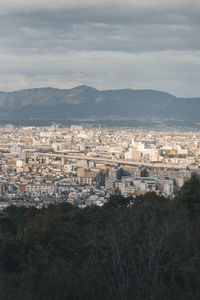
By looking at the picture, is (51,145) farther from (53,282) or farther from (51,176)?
(53,282)

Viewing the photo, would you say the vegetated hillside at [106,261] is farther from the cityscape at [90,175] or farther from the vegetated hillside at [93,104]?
the vegetated hillside at [93,104]

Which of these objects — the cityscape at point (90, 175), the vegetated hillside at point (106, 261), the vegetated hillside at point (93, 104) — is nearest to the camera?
the vegetated hillside at point (106, 261)

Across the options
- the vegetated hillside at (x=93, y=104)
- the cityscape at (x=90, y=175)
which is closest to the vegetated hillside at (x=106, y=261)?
the cityscape at (x=90, y=175)

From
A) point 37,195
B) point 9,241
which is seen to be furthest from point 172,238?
point 37,195

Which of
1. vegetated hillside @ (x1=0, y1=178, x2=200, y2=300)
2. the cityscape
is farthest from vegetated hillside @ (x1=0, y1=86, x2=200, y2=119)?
vegetated hillside @ (x1=0, y1=178, x2=200, y2=300)

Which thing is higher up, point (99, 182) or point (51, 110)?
point (51, 110)

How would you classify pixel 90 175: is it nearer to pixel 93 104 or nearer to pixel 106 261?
pixel 106 261
